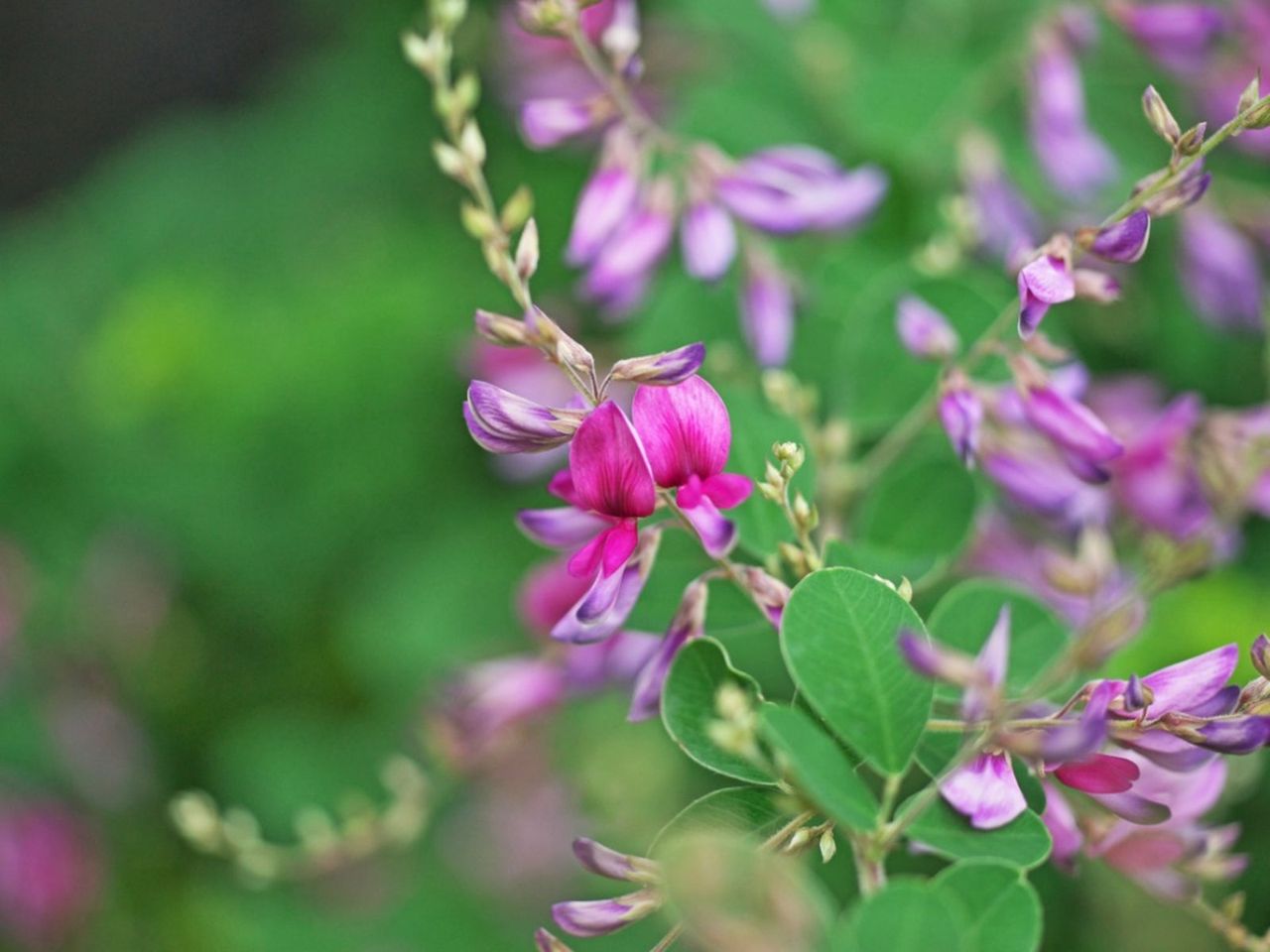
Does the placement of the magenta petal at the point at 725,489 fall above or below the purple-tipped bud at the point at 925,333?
above

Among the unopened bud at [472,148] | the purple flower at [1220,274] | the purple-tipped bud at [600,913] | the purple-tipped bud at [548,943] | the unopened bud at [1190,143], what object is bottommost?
the purple flower at [1220,274]

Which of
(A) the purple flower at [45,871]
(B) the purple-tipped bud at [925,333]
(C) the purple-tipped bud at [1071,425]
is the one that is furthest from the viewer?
(A) the purple flower at [45,871]

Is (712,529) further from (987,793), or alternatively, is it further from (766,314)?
(766,314)

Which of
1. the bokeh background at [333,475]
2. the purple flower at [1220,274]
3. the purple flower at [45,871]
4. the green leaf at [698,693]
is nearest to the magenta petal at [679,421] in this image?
the green leaf at [698,693]

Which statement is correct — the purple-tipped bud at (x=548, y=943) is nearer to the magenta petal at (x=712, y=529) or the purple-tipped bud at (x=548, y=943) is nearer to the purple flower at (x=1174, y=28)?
the magenta petal at (x=712, y=529)

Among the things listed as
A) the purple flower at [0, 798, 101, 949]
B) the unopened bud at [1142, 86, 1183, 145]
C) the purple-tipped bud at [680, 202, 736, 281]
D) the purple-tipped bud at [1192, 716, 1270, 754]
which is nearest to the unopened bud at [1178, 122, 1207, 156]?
the unopened bud at [1142, 86, 1183, 145]

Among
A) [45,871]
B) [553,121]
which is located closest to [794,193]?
[553,121]
